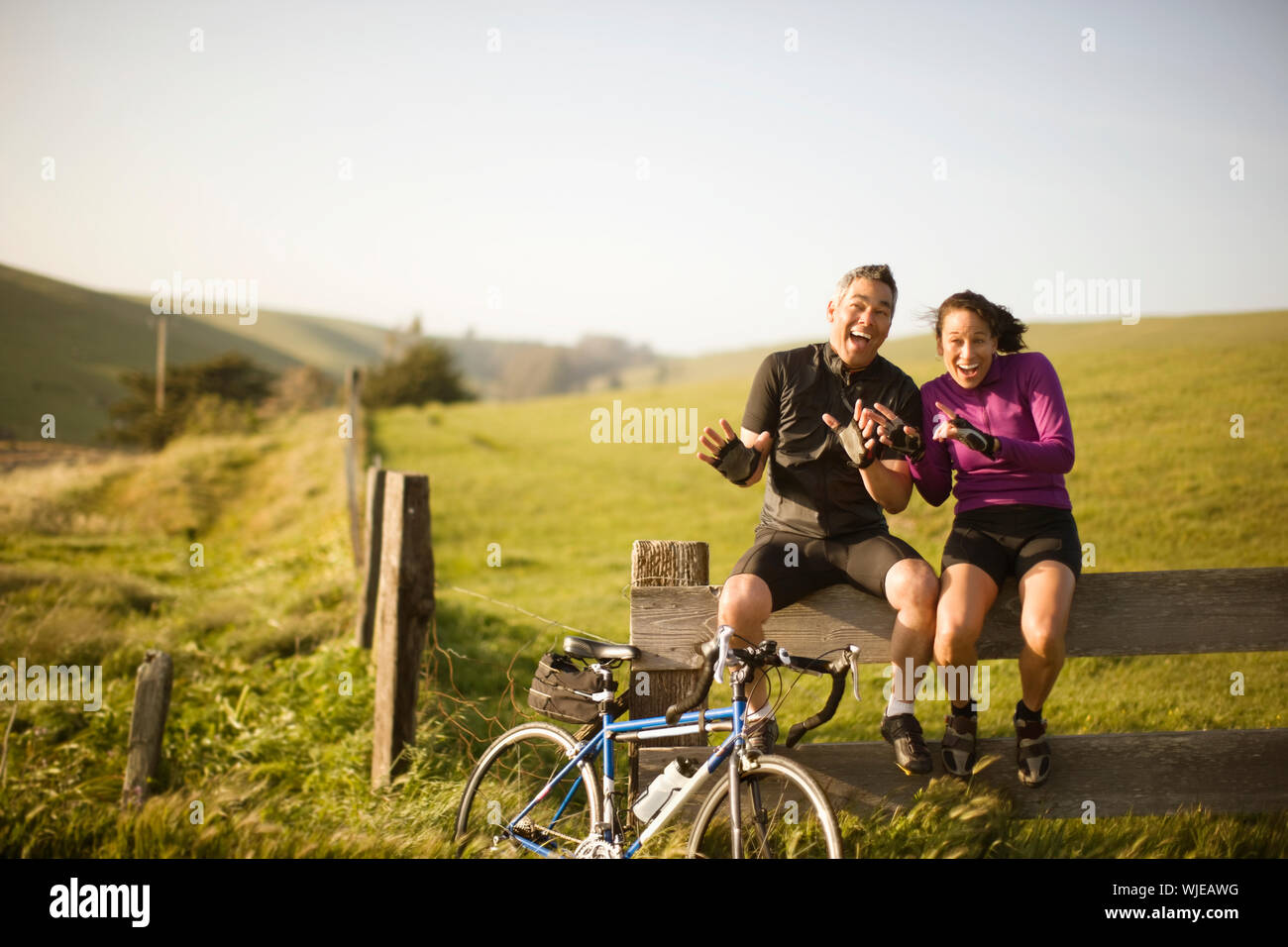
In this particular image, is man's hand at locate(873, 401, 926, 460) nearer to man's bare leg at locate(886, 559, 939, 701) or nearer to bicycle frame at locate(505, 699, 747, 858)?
man's bare leg at locate(886, 559, 939, 701)

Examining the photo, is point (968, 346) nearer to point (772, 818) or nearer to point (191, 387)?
point (772, 818)

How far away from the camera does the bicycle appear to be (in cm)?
343

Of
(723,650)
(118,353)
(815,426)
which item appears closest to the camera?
(723,650)

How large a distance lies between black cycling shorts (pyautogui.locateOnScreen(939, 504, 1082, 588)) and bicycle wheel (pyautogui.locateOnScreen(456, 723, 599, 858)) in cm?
190

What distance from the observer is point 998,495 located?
4.15m

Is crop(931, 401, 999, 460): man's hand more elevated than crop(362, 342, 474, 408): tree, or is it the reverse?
crop(362, 342, 474, 408): tree


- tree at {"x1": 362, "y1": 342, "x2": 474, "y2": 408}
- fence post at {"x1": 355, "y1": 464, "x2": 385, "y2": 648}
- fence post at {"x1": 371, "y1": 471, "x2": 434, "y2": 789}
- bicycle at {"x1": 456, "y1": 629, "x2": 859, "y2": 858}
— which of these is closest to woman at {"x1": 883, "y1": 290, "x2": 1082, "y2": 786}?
bicycle at {"x1": 456, "y1": 629, "x2": 859, "y2": 858}

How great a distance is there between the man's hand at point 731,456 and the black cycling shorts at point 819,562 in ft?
1.07

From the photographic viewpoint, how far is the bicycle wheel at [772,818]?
328 centimetres

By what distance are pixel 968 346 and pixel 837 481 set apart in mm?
860

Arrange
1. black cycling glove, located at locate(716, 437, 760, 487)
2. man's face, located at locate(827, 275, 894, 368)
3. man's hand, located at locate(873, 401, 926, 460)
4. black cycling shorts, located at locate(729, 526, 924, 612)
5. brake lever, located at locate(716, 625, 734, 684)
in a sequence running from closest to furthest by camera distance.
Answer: brake lever, located at locate(716, 625, 734, 684) → man's hand, located at locate(873, 401, 926, 460) → black cycling shorts, located at locate(729, 526, 924, 612) → black cycling glove, located at locate(716, 437, 760, 487) → man's face, located at locate(827, 275, 894, 368)

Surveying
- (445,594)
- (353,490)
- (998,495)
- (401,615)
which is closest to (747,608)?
(998,495)
